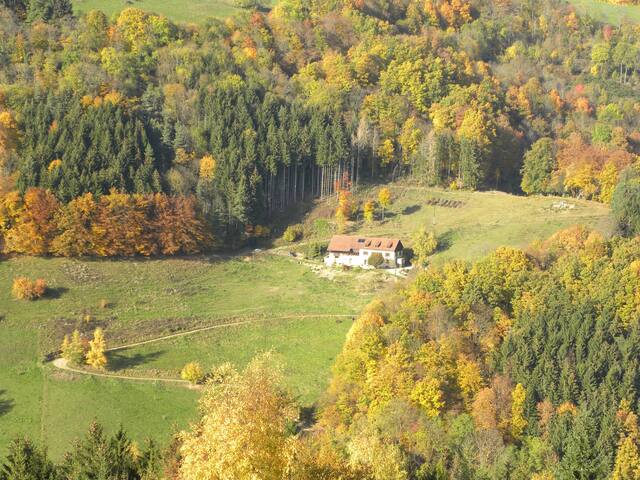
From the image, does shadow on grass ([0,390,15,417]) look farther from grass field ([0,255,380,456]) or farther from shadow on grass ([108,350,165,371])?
shadow on grass ([108,350,165,371])

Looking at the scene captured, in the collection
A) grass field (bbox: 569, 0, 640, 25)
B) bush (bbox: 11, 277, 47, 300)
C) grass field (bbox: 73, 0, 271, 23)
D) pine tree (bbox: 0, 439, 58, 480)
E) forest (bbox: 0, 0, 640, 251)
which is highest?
grass field (bbox: 569, 0, 640, 25)

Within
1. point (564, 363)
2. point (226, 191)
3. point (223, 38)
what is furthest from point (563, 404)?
point (223, 38)

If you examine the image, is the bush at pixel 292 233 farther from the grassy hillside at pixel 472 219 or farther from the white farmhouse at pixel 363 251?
the white farmhouse at pixel 363 251

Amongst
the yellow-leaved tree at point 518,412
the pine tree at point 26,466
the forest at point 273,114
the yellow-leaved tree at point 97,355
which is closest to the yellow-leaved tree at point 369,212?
the forest at point 273,114

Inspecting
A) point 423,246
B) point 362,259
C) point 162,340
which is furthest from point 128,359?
point 423,246

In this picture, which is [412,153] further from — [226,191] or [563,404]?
[563,404]

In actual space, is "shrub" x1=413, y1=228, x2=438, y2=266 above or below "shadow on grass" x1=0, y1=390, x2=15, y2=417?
above

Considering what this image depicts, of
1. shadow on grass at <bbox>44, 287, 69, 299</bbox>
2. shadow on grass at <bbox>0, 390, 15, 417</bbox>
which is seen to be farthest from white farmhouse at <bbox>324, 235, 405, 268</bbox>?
shadow on grass at <bbox>0, 390, 15, 417</bbox>
